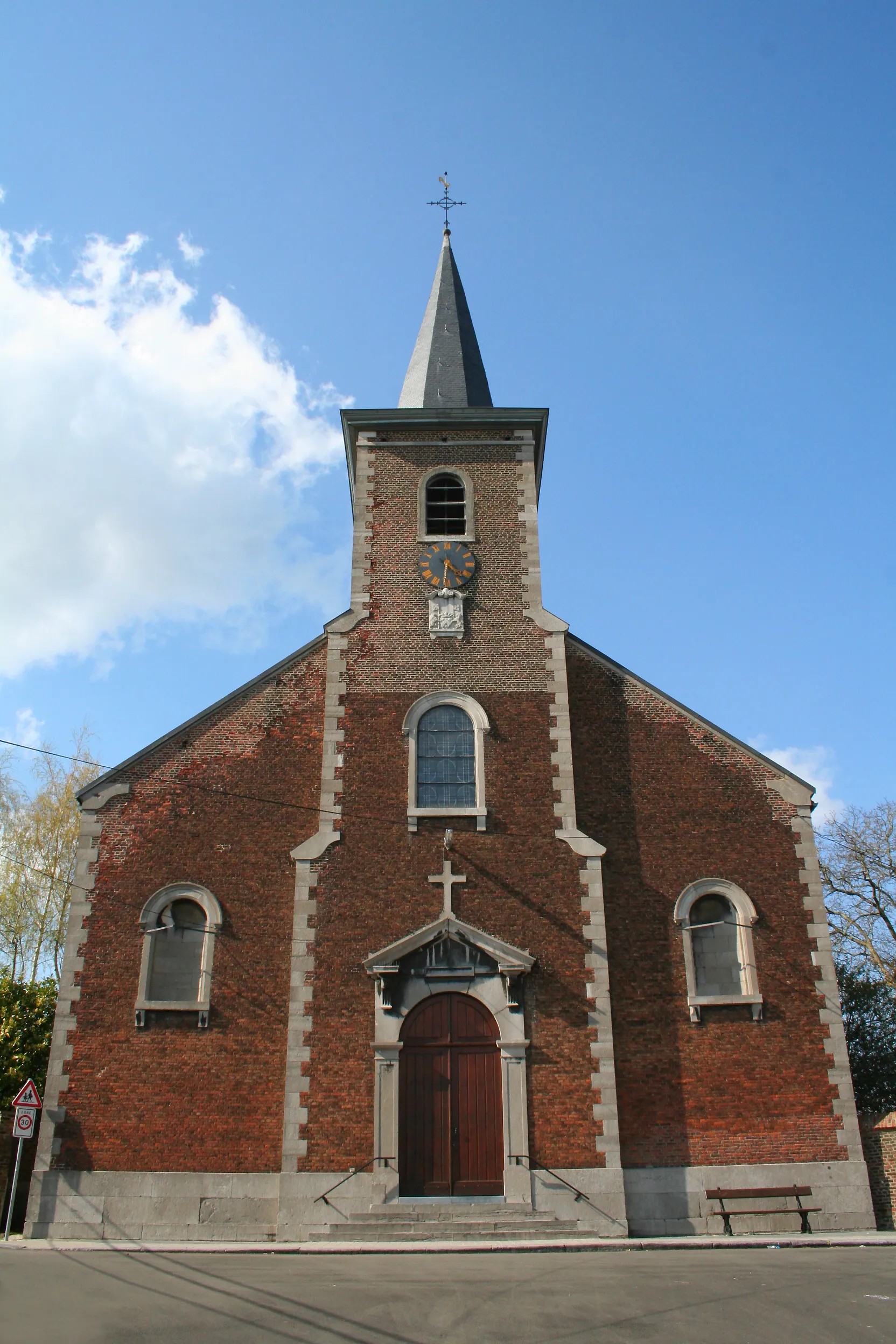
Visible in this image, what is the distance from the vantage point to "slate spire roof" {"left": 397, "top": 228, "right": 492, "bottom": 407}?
21156 millimetres

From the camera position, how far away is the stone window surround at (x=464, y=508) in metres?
18.9

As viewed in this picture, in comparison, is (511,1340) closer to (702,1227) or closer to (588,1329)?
(588,1329)

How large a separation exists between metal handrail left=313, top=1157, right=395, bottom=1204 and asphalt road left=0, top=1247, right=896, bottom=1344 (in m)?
2.02

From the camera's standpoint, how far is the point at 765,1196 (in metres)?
14.4

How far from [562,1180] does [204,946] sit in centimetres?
622

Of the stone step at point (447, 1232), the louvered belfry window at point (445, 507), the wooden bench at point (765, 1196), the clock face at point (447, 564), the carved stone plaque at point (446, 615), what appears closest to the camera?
the stone step at point (447, 1232)

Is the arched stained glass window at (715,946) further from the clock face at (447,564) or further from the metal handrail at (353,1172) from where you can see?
the clock face at (447,564)

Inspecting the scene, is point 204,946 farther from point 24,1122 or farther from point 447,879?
point 447,879

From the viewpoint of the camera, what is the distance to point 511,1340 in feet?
26.4

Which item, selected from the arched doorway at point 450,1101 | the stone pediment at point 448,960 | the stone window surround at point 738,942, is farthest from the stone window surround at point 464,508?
the arched doorway at point 450,1101

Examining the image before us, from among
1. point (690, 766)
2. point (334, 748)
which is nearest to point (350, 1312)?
point (334, 748)

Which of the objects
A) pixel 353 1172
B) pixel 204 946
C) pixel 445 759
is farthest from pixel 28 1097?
pixel 445 759

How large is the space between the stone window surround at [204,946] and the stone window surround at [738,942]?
717cm

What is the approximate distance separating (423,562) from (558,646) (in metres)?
2.94
